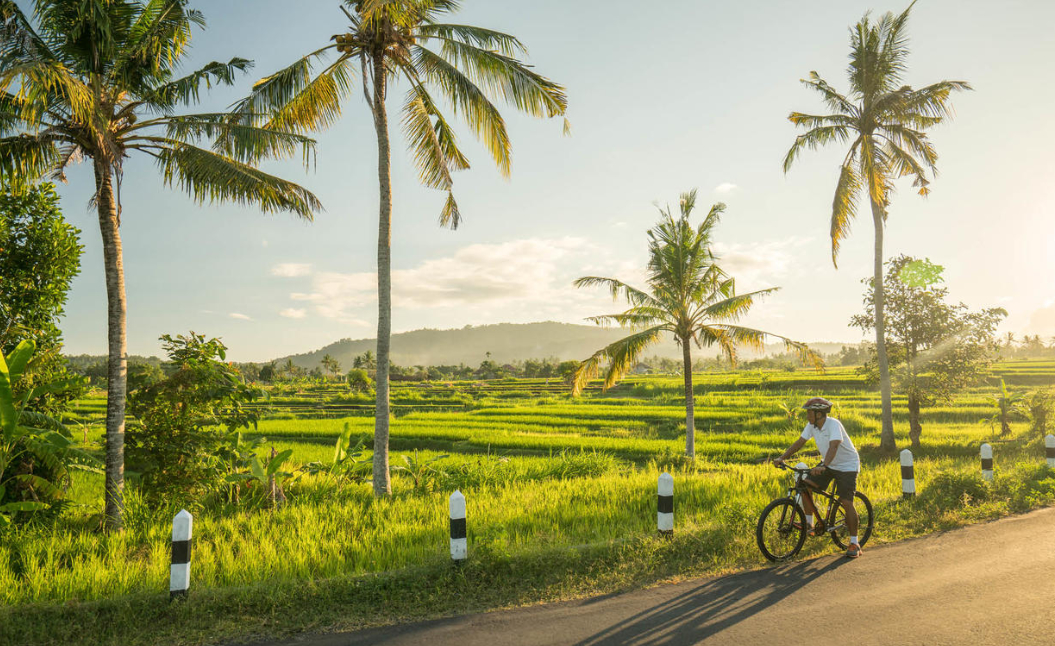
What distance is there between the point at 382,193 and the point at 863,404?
1201 inches

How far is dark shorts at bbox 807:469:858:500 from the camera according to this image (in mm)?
6570

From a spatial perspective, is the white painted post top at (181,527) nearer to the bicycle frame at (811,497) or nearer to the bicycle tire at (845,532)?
the bicycle frame at (811,497)

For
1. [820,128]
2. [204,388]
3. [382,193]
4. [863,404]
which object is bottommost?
[863,404]

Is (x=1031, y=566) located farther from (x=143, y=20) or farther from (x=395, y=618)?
(x=143, y=20)

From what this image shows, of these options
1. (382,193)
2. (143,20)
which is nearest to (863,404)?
(382,193)

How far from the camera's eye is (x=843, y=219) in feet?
59.0

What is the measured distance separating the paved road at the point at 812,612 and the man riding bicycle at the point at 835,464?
1.29 feet

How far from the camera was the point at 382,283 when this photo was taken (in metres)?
10.6

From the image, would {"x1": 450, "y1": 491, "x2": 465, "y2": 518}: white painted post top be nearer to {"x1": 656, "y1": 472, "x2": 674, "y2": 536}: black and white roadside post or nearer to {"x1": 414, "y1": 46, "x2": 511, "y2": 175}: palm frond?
{"x1": 656, "y1": 472, "x2": 674, "y2": 536}: black and white roadside post

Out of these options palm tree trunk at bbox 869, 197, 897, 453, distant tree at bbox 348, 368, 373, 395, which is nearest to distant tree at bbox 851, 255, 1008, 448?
palm tree trunk at bbox 869, 197, 897, 453

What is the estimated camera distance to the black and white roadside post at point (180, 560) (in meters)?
5.21

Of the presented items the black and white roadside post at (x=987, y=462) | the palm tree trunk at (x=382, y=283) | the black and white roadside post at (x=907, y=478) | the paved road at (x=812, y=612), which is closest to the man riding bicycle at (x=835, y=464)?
the paved road at (x=812, y=612)

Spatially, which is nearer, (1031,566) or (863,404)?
(1031,566)

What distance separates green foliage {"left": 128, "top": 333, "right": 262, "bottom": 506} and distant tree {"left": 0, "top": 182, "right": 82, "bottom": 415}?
56.8 inches
